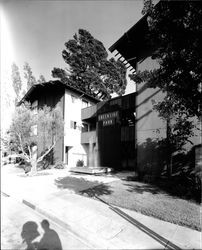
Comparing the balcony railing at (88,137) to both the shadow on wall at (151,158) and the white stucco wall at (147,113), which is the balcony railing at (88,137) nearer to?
the white stucco wall at (147,113)

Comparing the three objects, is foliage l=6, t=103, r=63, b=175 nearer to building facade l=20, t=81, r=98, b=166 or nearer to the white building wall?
building facade l=20, t=81, r=98, b=166

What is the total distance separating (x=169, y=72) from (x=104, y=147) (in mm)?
12239

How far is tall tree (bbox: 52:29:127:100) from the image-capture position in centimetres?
2780

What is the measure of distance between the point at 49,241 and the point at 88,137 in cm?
1466

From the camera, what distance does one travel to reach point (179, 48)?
5.11 m

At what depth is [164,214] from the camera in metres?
4.88

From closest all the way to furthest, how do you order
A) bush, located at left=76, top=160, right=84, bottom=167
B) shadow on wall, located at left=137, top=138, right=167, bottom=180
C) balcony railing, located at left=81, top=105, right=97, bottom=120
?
1. shadow on wall, located at left=137, top=138, right=167, bottom=180
2. bush, located at left=76, top=160, right=84, bottom=167
3. balcony railing, located at left=81, top=105, right=97, bottom=120

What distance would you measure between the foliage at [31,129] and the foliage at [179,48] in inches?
376

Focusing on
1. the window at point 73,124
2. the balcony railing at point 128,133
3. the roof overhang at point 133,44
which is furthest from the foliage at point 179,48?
the window at point 73,124

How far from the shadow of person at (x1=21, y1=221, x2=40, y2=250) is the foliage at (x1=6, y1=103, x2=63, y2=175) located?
848 cm

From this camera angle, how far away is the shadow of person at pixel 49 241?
3474mm

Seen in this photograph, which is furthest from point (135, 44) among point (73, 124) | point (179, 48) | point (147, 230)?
point (147, 230)

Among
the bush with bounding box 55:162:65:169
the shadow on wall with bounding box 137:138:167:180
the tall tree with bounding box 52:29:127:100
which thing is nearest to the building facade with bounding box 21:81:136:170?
the bush with bounding box 55:162:65:169

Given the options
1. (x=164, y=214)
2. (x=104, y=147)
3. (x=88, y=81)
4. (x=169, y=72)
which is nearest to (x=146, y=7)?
(x=169, y=72)
